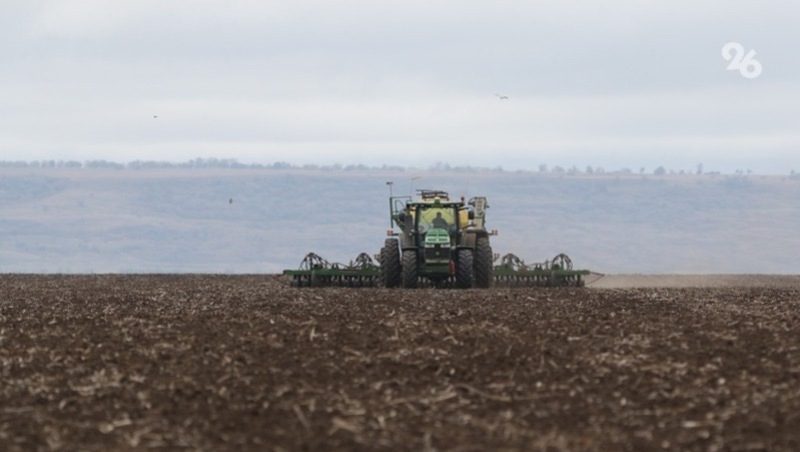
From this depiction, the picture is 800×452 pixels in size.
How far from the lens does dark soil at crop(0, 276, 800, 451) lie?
1362 cm

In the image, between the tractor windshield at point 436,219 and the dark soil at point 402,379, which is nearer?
the dark soil at point 402,379

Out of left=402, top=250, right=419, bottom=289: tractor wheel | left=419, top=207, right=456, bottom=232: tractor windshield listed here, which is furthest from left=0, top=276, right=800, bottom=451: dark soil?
left=419, top=207, right=456, bottom=232: tractor windshield

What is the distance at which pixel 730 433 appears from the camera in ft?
44.2

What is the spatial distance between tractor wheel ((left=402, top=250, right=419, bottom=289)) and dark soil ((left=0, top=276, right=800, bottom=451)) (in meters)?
13.3

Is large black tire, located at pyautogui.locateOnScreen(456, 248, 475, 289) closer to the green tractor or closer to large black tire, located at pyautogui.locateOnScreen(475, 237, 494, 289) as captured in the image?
the green tractor

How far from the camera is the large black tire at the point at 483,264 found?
41.8m

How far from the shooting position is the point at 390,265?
41812 millimetres

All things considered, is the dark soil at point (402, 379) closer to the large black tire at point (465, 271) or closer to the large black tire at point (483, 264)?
the large black tire at point (465, 271)

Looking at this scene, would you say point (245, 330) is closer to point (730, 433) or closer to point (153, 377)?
point (153, 377)

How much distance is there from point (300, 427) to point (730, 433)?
431 cm

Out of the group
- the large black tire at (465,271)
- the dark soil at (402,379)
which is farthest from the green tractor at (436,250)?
the dark soil at (402,379)

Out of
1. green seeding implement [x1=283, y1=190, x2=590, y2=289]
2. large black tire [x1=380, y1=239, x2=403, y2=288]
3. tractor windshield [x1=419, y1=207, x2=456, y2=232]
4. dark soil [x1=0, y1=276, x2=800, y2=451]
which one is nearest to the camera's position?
dark soil [x1=0, y1=276, x2=800, y2=451]

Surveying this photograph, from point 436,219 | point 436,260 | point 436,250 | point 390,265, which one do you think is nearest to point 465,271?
point 436,260

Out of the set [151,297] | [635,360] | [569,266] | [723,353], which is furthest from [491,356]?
[569,266]
